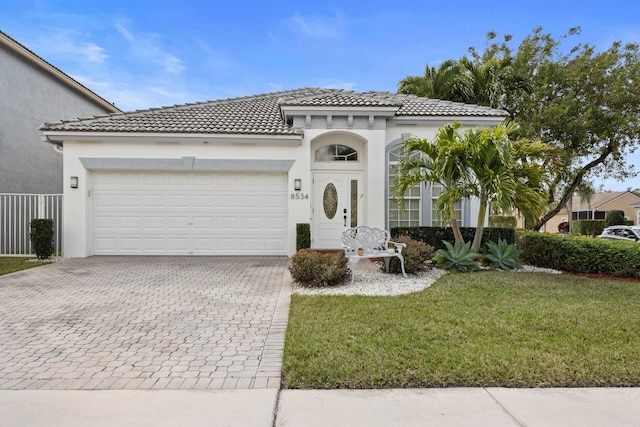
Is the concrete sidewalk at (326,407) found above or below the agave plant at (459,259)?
below

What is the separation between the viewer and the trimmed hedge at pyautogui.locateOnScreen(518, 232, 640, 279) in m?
8.44

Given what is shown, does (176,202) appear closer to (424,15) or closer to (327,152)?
(327,152)

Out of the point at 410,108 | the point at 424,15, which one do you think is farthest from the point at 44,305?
the point at 424,15

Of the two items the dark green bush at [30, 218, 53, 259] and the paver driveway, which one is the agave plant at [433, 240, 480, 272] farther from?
the dark green bush at [30, 218, 53, 259]

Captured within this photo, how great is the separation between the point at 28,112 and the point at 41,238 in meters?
6.77

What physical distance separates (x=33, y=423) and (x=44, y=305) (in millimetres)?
4045

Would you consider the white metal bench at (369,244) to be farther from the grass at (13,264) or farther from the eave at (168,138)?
the grass at (13,264)

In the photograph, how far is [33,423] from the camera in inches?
110

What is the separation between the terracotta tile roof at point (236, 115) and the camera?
1097 cm

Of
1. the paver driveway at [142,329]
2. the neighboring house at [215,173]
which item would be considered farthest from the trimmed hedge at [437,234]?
the paver driveway at [142,329]

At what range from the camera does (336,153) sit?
12398mm

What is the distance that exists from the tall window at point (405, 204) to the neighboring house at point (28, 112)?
46.0ft

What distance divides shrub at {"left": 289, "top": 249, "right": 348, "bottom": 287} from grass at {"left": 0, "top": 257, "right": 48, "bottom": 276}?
746 centimetres

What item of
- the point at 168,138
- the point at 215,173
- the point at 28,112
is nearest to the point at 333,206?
the point at 215,173
